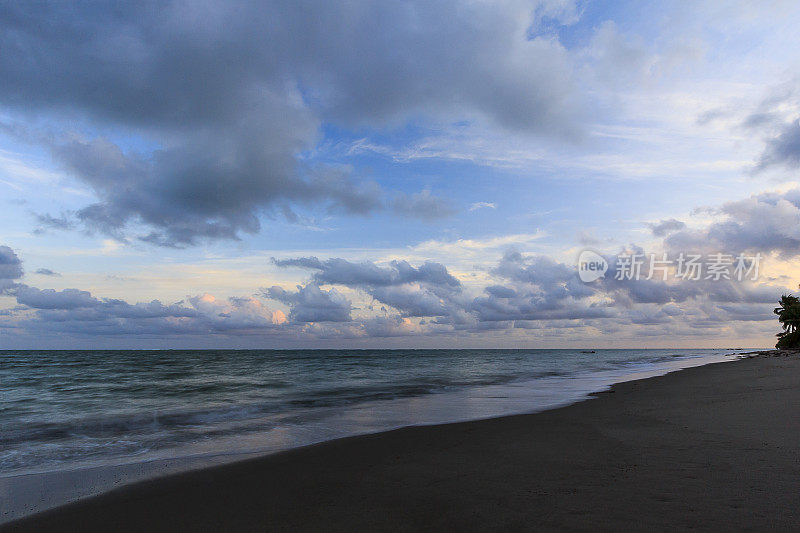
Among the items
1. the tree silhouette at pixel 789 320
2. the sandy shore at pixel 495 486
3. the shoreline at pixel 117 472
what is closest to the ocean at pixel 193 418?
the shoreline at pixel 117 472

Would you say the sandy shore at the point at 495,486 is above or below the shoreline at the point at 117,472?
above

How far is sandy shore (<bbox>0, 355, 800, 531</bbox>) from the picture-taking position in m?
4.80

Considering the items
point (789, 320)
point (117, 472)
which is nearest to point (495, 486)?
point (117, 472)

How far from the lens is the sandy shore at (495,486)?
480 cm

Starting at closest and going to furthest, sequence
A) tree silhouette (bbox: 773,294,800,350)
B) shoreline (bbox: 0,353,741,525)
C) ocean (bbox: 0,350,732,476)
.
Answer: shoreline (bbox: 0,353,741,525) → ocean (bbox: 0,350,732,476) → tree silhouette (bbox: 773,294,800,350)

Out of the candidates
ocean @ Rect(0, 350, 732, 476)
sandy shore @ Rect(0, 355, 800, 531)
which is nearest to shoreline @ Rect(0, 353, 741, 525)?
ocean @ Rect(0, 350, 732, 476)

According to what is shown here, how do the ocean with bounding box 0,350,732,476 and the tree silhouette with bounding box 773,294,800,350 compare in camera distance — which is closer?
the ocean with bounding box 0,350,732,476

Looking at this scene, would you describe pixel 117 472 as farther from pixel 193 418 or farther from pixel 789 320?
pixel 789 320

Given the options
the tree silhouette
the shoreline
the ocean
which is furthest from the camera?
the tree silhouette

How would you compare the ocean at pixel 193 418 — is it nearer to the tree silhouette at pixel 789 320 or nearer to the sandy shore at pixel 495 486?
the sandy shore at pixel 495 486

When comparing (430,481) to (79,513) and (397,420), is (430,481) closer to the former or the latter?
(79,513)

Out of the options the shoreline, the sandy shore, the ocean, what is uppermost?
the sandy shore

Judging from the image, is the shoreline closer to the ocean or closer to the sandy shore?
the ocean

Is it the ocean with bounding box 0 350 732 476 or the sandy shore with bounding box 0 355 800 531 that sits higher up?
the sandy shore with bounding box 0 355 800 531
